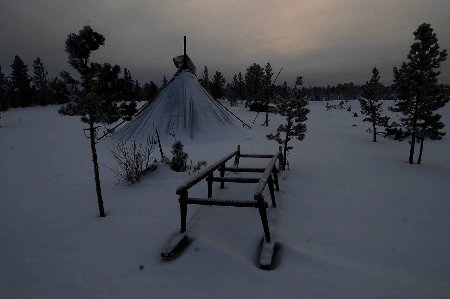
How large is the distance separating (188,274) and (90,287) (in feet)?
4.24

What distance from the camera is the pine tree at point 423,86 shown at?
1396cm

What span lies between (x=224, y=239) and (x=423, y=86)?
44.7ft

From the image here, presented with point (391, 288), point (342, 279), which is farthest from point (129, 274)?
point (391, 288)

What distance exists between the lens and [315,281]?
13.1ft

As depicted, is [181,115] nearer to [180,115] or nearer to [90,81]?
[180,115]

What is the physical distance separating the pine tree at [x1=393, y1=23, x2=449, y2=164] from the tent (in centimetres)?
1027

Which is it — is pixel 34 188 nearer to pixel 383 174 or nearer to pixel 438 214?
pixel 438 214

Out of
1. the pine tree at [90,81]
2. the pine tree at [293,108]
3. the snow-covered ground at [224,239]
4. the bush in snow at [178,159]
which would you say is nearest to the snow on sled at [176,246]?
the snow-covered ground at [224,239]

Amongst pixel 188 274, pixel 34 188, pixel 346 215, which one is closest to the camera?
pixel 188 274

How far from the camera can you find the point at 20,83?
53.0 meters

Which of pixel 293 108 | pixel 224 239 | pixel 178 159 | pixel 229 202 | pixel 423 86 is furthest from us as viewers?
pixel 423 86

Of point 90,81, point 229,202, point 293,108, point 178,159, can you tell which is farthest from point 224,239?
A: point 293,108

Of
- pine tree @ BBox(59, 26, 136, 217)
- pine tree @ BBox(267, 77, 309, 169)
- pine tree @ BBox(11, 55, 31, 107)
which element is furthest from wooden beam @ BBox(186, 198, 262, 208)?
pine tree @ BBox(11, 55, 31, 107)

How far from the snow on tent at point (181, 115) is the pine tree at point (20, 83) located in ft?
154
